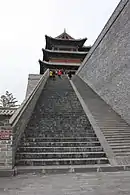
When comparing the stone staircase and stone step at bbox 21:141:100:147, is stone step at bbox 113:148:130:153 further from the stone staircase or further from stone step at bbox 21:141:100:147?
stone step at bbox 21:141:100:147

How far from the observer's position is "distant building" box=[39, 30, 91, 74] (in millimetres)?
28406

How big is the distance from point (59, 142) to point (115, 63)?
5853 mm

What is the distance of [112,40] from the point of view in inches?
452

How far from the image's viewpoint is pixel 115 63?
10461 mm

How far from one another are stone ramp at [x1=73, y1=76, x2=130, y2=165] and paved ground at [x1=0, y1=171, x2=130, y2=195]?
990 mm

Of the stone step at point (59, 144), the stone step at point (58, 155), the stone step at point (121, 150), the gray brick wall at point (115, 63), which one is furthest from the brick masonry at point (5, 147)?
the gray brick wall at point (115, 63)

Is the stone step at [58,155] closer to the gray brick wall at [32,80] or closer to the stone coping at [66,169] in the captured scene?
the stone coping at [66,169]

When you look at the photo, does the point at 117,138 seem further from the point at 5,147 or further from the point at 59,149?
the point at 5,147

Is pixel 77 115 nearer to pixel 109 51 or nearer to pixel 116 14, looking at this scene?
pixel 109 51

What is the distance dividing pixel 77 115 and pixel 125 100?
1.85 m

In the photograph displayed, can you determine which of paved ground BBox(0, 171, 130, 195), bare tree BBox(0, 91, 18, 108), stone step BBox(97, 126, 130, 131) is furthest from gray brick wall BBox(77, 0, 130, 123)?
bare tree BBox(0, 91, 18, 108)

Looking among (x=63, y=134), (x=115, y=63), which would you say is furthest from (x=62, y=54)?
(x=63, y=134)

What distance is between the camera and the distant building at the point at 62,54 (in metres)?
28.4

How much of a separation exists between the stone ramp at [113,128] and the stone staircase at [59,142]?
1.14ft
